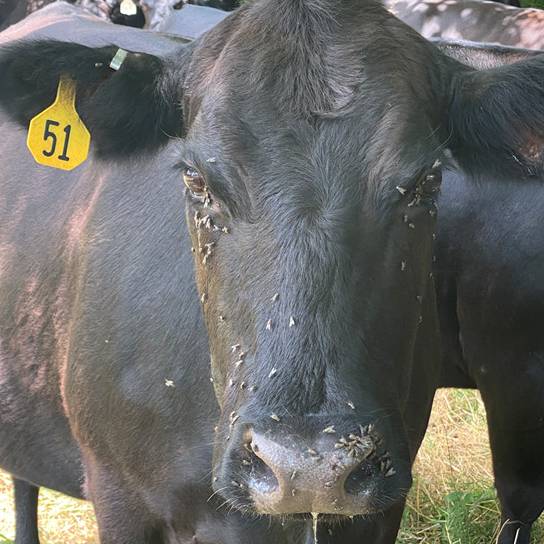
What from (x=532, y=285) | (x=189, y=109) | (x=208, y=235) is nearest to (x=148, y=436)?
(x=208, y=235)

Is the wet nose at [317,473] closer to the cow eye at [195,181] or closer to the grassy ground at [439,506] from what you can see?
the cow eye at [195,181]

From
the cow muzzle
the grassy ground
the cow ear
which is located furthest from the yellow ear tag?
Result: the grassy ground

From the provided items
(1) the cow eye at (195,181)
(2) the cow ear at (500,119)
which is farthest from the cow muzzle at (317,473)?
(2) the cow ear at (500,119)

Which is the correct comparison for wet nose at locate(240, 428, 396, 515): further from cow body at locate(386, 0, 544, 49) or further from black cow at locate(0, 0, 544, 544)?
cow body at locate(386, 0, 544, 49)

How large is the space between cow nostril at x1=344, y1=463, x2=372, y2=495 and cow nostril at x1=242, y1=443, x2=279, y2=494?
155mm

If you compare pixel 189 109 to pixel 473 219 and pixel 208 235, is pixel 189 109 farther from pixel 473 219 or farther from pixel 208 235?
pixel 473 219

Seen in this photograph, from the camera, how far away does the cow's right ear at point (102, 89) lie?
2984 millimetres

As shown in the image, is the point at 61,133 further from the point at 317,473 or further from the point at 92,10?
the point at 92,10

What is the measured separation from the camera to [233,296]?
2.49 m

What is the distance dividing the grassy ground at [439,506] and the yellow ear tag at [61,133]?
94.9 inches

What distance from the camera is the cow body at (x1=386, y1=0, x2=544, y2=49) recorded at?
8.02m

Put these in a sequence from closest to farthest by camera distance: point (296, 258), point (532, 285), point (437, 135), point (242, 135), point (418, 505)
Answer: point (296, 258) < point (242, 135) < point (437, 135) < point (532, 285) < point (418, 505)

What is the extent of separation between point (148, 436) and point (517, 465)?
7.18 feet

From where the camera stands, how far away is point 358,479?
2.20 meters
